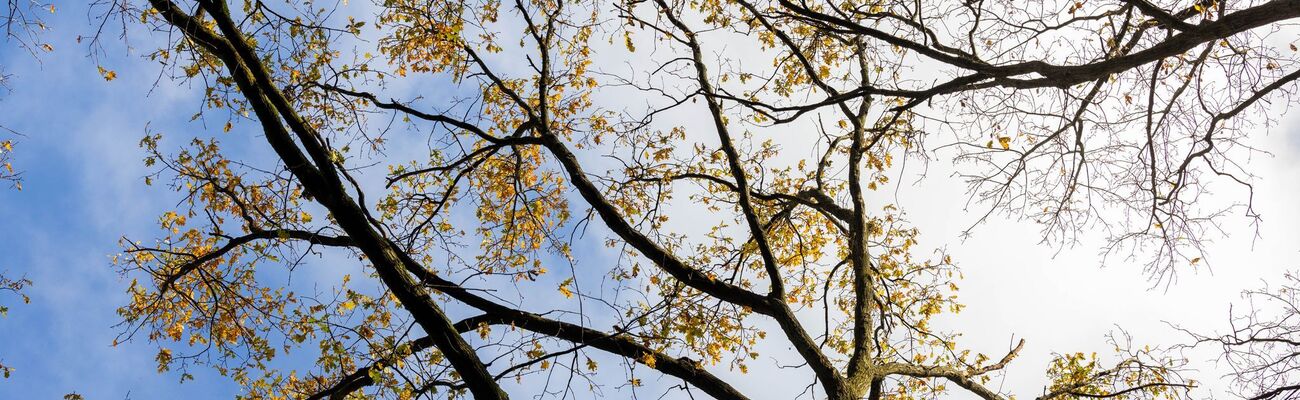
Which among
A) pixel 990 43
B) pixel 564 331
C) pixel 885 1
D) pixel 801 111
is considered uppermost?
pixel 885 1

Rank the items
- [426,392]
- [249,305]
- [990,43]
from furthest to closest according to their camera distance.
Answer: [249,305], [990,43], [426,392]

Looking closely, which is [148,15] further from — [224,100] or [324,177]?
[324,177]

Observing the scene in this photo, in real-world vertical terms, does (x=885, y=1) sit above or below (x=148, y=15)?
above

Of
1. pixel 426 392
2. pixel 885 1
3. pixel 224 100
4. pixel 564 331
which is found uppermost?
pixel 885 1

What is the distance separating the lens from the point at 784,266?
10.6 metres

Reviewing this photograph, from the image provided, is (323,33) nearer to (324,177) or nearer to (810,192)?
(324,177)

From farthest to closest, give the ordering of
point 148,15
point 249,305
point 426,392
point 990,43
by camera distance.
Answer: point 249,305, point 990,43, point 148,15, point 426,392

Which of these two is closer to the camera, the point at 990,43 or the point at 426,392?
the point at 426,392

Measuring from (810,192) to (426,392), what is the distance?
5767 millimetres

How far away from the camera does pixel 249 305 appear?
8.44 meters

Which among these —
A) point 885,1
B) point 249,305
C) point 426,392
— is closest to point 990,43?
point 885,1

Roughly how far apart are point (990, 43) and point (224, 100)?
21.7 feet

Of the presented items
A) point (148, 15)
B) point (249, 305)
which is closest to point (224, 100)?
point (148, 15)

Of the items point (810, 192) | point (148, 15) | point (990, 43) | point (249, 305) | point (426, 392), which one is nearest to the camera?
point (426, 392)
